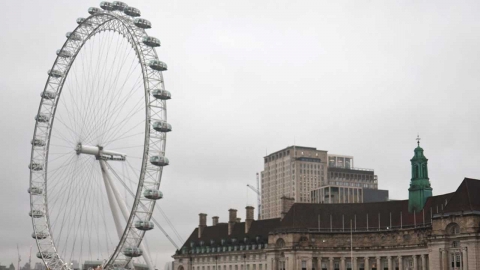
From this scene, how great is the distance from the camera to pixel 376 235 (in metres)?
108

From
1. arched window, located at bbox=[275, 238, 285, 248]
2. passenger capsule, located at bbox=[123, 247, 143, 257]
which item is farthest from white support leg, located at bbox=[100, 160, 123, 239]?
arched window, located at bbox=[275, 238, 285, 248]

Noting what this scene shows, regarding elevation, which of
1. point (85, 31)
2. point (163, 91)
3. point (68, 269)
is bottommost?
point (68, 269)

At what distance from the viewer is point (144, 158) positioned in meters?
77.1

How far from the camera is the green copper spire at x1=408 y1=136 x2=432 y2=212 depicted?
10738 centimetres

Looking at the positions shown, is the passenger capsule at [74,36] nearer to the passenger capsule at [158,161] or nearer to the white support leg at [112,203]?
the white support leg at [112,203]

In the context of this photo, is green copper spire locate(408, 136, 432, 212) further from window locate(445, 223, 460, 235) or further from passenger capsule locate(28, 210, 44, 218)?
passenger capsule locate(28, 210, 44, 218)

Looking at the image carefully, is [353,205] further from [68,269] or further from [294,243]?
[68,269]

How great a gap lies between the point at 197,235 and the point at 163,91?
67319 millimetres

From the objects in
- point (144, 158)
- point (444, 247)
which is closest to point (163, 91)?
point (144, 158)

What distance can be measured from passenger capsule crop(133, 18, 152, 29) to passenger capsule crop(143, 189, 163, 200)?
60.4 feet

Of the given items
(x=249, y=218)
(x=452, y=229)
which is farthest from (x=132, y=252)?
(x=249, y=218)

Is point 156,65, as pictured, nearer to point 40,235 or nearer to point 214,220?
point 40,235

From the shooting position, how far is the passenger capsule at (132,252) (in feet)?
246

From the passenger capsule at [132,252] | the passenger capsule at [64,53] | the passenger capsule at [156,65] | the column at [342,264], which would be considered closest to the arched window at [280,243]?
the column at [342,264]
